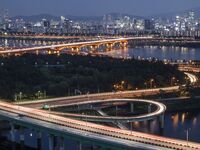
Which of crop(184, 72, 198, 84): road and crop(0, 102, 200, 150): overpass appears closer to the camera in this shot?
crop(0, 102, 200, 150): overpass

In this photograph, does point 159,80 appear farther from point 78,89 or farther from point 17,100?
point 17,100

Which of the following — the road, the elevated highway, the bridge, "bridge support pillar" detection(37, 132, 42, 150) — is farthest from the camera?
the bridge

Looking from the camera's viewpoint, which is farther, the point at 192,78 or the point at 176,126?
the point at 192,78

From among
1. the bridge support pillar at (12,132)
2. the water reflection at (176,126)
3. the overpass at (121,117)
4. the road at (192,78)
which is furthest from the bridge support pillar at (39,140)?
the road at (192,78)

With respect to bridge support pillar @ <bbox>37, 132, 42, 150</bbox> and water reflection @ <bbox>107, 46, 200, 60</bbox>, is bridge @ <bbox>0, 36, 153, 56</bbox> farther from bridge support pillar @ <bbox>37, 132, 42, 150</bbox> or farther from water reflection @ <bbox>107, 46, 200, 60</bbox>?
bridge support pillar @ <bbox>37, 132, 42, 150</bbox>

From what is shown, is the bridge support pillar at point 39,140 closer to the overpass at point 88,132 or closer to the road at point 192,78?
the overpass at point 88,132

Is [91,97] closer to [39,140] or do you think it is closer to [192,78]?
[39,140]

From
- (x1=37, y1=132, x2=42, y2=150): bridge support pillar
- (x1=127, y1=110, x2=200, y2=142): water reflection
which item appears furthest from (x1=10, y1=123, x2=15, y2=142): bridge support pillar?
(x1=127, y1=110, x2=200, y2=142): water reflection

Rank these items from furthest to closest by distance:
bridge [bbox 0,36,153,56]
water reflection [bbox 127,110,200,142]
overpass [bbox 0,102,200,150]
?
bridge [bbox 0,36,153,56]
water reflection [bbox 127,110,200,142]
overpass [bbox 0,102,200,150]

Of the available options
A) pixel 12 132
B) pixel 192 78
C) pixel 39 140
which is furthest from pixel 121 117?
pixel 192 78
